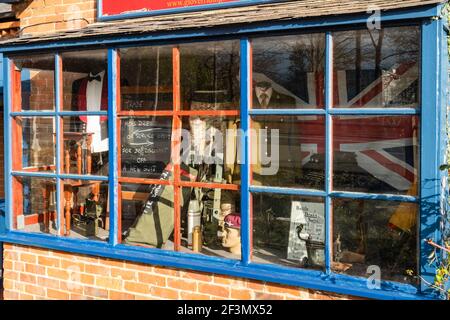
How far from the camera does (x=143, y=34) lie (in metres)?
4.50

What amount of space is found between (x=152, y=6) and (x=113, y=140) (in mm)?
1390

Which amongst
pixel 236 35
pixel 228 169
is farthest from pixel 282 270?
pixel 236 35

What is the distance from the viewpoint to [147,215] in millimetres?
4832

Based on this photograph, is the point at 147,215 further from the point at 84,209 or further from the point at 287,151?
the point at 287,151

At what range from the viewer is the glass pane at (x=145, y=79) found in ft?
15.4

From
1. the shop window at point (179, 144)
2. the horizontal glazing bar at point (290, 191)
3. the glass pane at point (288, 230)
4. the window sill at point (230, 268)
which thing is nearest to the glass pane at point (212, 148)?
the shop window at point (179, 144)

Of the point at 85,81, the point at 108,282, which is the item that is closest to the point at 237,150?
the point at 108,282

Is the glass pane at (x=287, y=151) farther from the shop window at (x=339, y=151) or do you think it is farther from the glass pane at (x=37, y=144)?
the glass pane at (x=37, y=144)

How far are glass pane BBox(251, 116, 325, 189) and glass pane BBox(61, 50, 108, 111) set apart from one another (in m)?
1.72

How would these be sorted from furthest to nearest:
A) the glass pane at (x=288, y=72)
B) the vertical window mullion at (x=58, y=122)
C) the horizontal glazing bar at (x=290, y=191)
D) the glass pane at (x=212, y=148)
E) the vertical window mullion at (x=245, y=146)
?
1. the vertical window mullion at (x=58, y=122)
2. the glass pane at (x=212, y=148)
3. the vertical window mullion at (x=245, y=146)
4. the glass pane at (x=288, y=72)
5. the horizontal glazing bar at (x=290, y=191)

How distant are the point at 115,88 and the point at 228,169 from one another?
124cm

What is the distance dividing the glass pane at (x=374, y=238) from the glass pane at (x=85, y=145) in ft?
7.41

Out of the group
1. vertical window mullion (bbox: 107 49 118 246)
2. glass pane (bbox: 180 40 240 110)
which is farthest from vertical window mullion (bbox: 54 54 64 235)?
glass pane (bbox: 180 40 240 110)

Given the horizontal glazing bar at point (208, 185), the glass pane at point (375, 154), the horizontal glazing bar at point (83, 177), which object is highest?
the glass pane at point (375, 154)
